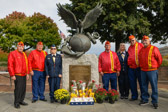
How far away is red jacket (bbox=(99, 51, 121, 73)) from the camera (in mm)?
5445

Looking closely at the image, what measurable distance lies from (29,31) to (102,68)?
2369 centimetres

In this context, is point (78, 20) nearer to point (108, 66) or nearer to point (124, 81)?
point (108, 66)

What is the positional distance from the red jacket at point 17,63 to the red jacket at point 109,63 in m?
2.39

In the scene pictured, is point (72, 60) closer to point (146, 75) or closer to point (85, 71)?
point (85, 71)

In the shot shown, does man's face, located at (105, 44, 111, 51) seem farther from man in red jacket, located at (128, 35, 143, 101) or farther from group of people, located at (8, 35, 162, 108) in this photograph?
man in red jacket, located at (128, 35, 143, 101)

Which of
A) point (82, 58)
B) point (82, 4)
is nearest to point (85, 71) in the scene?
point (82, 58)

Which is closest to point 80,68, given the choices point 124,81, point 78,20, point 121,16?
point 124,81

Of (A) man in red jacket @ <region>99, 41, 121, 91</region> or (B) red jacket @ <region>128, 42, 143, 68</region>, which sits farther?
(A) man in red jacket @ <region>99, 41, 121, 91</region>

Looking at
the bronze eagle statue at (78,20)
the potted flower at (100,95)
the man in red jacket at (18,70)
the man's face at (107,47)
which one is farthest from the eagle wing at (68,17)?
A: the potted flower at (100,95)

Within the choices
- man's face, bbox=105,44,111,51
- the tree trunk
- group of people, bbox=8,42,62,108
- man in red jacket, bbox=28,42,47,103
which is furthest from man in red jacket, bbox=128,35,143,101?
the tree trunk

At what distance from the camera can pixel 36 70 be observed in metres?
5.41

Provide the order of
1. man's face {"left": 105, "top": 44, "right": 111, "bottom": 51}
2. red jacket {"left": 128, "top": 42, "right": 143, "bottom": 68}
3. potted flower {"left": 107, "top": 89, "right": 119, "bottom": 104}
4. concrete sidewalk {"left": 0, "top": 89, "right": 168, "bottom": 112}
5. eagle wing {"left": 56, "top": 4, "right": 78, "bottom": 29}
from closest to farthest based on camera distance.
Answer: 1. concrete sidewalk {"left": 0, "top": 89, "right": 168, "bottom": 112}
2. potted flower {"left": 107, "top": 89, "right": 119, "bottom": 104}
3. red jacket {"left": 128, "top": 42, "right": 143, "bottom": 68}
4. man's face {"left": 105, "top": 44, "right": 111, "bottom": 51}
5. eagle wing {"left": 56, "top": 4, "right": 78, "bottom": 29}

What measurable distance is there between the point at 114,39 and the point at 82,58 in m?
12.5

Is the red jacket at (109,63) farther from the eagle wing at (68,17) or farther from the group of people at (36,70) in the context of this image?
the eagle wing at (68,17)
